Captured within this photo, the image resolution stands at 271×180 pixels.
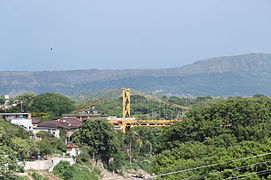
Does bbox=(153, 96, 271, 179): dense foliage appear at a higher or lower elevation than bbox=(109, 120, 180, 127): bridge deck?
higher

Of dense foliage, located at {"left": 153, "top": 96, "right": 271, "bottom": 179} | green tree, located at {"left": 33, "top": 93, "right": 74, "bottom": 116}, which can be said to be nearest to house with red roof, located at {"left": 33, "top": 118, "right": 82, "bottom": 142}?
green tree, located at {"left": 33, "top": 93, "right": 74, "bottom": 116}

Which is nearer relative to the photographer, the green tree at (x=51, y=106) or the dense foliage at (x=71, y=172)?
the dense foliage at (x=71, y=172)

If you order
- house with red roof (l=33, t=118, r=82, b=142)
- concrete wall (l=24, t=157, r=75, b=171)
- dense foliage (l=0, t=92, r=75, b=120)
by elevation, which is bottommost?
concrete wall (l=24, t=157, r=75, b=171)

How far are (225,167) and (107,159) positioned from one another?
Answer: 17.7 m

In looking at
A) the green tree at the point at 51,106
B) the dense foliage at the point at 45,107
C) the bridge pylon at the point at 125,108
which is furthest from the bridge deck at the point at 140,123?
the green tree at the point at 51,106

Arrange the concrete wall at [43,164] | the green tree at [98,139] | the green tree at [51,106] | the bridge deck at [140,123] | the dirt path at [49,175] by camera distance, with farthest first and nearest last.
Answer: the green tree at [51,106] → the bridge deck at [140,123] → the green tree at [98,139] → the concrete wall at [43,164] → the dirt path at [49,175]

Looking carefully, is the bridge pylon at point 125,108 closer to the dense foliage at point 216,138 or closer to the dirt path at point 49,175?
the dirt path at point 49,175

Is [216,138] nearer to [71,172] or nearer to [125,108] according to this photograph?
[71,172]

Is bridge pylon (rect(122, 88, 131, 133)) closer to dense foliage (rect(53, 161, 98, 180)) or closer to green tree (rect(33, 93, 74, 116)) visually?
green tree (rect(33, 93, 74, 116))

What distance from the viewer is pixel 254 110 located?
24.2 meters

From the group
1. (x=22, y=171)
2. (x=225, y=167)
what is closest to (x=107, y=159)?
(x=22, y=171)

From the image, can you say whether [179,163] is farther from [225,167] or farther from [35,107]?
[35,107]

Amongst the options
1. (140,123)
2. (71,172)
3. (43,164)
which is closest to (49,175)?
(43,164)

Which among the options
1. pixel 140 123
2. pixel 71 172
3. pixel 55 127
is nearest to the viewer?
pixel 71 172
